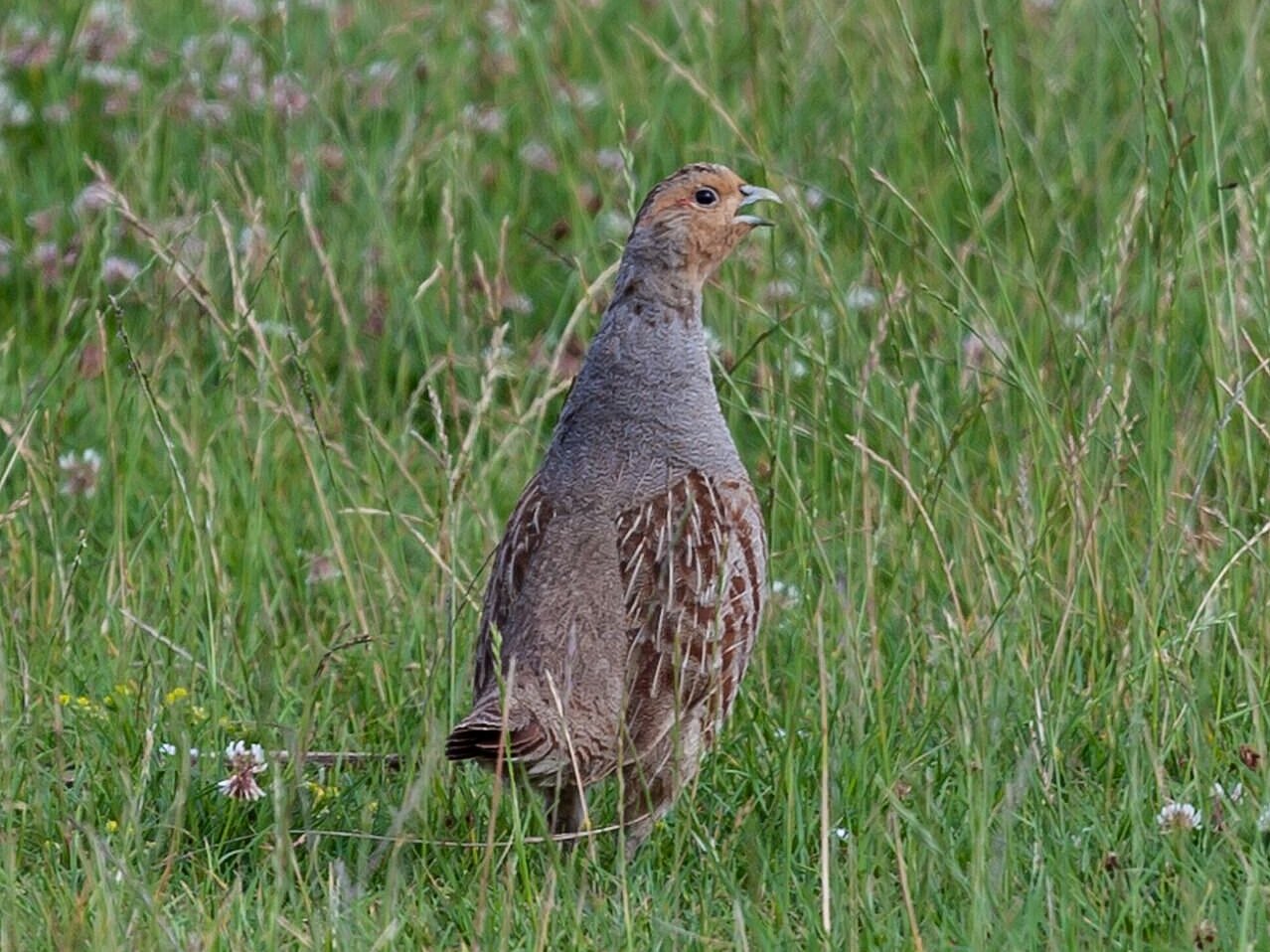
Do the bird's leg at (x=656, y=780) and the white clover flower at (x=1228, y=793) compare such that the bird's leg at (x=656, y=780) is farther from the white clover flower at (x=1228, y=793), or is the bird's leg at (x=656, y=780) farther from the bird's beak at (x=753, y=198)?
the bird's beak at (x=753, y=198)

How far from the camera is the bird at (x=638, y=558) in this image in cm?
383

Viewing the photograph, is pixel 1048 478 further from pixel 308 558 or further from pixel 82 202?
pixel 82 202

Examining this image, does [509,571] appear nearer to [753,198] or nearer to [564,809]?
[564,809]

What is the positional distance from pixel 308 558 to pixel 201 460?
0.51 meters

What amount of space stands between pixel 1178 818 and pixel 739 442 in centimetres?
241

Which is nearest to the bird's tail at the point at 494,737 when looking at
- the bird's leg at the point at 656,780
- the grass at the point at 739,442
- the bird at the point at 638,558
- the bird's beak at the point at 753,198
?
the bird at the point at 638,558

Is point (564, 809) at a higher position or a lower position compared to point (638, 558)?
lower

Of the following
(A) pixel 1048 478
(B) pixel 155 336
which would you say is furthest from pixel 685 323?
(B) pixel 155 336

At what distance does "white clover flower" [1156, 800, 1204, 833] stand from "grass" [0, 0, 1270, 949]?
0.03 m

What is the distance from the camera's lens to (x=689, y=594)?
4.03 m

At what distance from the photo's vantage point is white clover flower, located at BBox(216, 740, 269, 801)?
386cm

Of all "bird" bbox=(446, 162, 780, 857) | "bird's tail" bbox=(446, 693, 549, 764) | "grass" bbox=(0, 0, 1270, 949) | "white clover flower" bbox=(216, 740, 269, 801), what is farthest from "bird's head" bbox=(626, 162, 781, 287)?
"white clover flower" bbox=(216, 740, 269, 801)

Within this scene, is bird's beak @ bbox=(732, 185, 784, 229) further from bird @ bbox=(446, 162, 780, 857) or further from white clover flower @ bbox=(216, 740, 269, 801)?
white clover flower @ bbox=(216, 740, 269, 801)

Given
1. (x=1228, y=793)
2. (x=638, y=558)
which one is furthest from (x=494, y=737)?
(x=1228, y=793)
